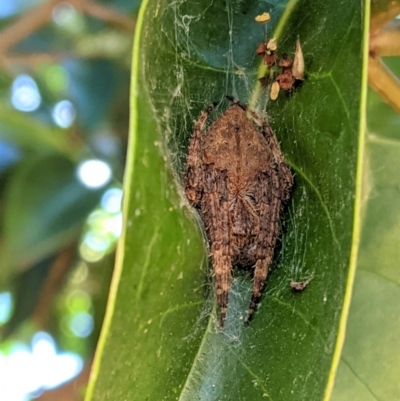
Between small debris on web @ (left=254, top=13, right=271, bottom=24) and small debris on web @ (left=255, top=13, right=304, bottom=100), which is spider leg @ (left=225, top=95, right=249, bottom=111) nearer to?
small debris on web @ (left=255, top=13, right=304, bottom=100)

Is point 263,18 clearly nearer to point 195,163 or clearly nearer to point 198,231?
point 195,163

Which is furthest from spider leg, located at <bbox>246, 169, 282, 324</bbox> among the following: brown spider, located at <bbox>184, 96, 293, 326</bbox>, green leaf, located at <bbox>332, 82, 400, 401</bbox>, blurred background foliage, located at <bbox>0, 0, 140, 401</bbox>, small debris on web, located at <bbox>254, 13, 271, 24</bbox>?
blurred background foliage, located at <bbox>0, 0, 140, 401</bbox>

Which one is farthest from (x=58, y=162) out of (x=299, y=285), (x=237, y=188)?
(x=299, y=285)

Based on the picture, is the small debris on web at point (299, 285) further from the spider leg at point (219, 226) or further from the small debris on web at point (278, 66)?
the small debris on web at point (278, 66)

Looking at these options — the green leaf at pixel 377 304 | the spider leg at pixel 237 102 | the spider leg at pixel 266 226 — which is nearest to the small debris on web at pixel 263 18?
the spider leg at pixel 237 102

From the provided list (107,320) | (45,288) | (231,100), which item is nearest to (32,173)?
(45,288)

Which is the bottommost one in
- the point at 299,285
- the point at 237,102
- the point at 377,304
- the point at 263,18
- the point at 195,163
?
the point at 377,304
